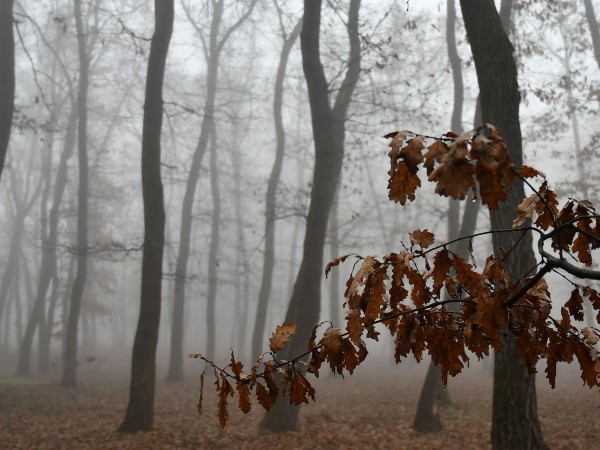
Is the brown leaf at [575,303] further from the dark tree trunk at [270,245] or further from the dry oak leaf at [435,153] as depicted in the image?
the dark tree trunk at [270,245]

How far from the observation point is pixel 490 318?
1808mm

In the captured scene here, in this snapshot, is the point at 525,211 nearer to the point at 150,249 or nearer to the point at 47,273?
the point at 150,249

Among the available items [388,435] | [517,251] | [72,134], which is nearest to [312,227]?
[388,435]

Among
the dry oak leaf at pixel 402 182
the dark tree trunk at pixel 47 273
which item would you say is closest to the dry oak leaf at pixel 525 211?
the dry oak leaf at pixel 402 182

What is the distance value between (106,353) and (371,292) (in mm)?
36673

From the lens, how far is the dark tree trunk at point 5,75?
1020cm

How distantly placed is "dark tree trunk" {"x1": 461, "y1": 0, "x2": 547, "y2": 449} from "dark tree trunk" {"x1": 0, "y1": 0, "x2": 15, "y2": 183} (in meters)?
8.80

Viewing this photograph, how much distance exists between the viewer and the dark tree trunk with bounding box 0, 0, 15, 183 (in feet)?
33.5

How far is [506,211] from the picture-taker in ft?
18.6

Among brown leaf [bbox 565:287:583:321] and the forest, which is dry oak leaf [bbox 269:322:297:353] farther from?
brown leaf [bbox 565:287:583:321]

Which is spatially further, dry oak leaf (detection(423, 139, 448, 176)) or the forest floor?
the forest floor

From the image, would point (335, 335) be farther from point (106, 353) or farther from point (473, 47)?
point (106, 353)

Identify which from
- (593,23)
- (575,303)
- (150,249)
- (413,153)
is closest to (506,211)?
(575,303)

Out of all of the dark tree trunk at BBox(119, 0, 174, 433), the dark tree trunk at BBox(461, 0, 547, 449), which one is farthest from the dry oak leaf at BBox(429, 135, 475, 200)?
the dark tree trunk at BBox(119, 0, 174, 433)
